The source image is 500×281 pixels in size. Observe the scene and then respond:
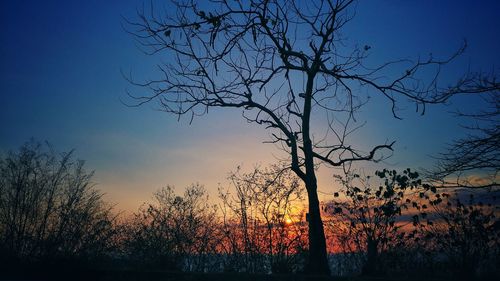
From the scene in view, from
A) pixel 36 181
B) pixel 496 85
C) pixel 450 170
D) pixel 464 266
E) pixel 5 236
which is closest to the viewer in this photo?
pixel 496 85

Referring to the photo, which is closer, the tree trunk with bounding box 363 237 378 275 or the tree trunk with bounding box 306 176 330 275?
the tree trunk with bounding box 306 176 330 275

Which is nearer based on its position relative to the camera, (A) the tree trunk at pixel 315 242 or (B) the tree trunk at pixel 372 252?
(A) the tree trunk at pixel 315 242

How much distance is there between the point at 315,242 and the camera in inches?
304

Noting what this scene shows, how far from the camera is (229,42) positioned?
6996 millimetres

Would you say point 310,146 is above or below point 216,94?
below

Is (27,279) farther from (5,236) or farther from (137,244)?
(137,244)

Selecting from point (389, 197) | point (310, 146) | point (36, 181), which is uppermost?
point (36, 181)

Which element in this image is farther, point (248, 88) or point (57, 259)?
point (248, 88)

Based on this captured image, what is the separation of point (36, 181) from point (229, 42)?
51.8 feet

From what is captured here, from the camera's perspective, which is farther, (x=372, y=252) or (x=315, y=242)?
(x=372, y=252)

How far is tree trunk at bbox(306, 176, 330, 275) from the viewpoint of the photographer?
7.46 meters

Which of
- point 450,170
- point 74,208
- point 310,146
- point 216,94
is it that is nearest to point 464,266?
point 450,170

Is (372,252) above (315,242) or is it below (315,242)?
below

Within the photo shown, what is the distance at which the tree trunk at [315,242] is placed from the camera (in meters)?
7.46
